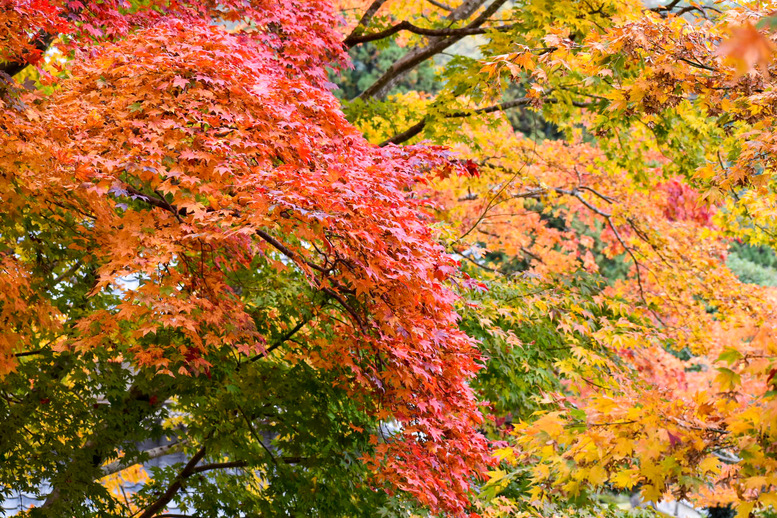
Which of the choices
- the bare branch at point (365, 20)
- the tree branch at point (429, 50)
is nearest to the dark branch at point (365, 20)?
the bare branch at point (365, 20)

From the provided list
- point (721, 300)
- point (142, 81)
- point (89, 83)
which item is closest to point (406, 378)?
point (142, 81)

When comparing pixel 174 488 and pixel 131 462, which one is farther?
pixel 131 462

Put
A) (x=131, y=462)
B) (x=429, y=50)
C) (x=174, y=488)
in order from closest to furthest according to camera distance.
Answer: (x=174, y=488)
(x=131, y=462)
(x=429, y=50)

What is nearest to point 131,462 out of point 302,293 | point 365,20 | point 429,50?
point 302,293

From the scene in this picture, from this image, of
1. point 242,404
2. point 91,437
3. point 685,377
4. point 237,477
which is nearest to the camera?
point 242,404

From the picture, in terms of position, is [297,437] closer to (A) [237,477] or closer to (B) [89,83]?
(A) [237,477]

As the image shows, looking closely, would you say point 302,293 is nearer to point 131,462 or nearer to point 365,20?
point 131,462

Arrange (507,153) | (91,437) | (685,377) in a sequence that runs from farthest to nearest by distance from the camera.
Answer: (685,377) → (507,153) → (91,437)

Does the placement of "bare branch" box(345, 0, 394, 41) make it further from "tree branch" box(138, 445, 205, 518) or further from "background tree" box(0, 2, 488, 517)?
"tree branch" box(138, 445, 205, 518)

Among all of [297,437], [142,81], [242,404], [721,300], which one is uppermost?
[142,81]

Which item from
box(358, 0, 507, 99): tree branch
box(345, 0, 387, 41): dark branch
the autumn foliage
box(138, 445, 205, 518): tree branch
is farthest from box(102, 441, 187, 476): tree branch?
box(345, 0, 387, 41): dark branch

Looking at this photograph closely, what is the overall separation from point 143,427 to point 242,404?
1.33m

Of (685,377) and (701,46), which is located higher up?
(701,46)

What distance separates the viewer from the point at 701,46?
315cm
